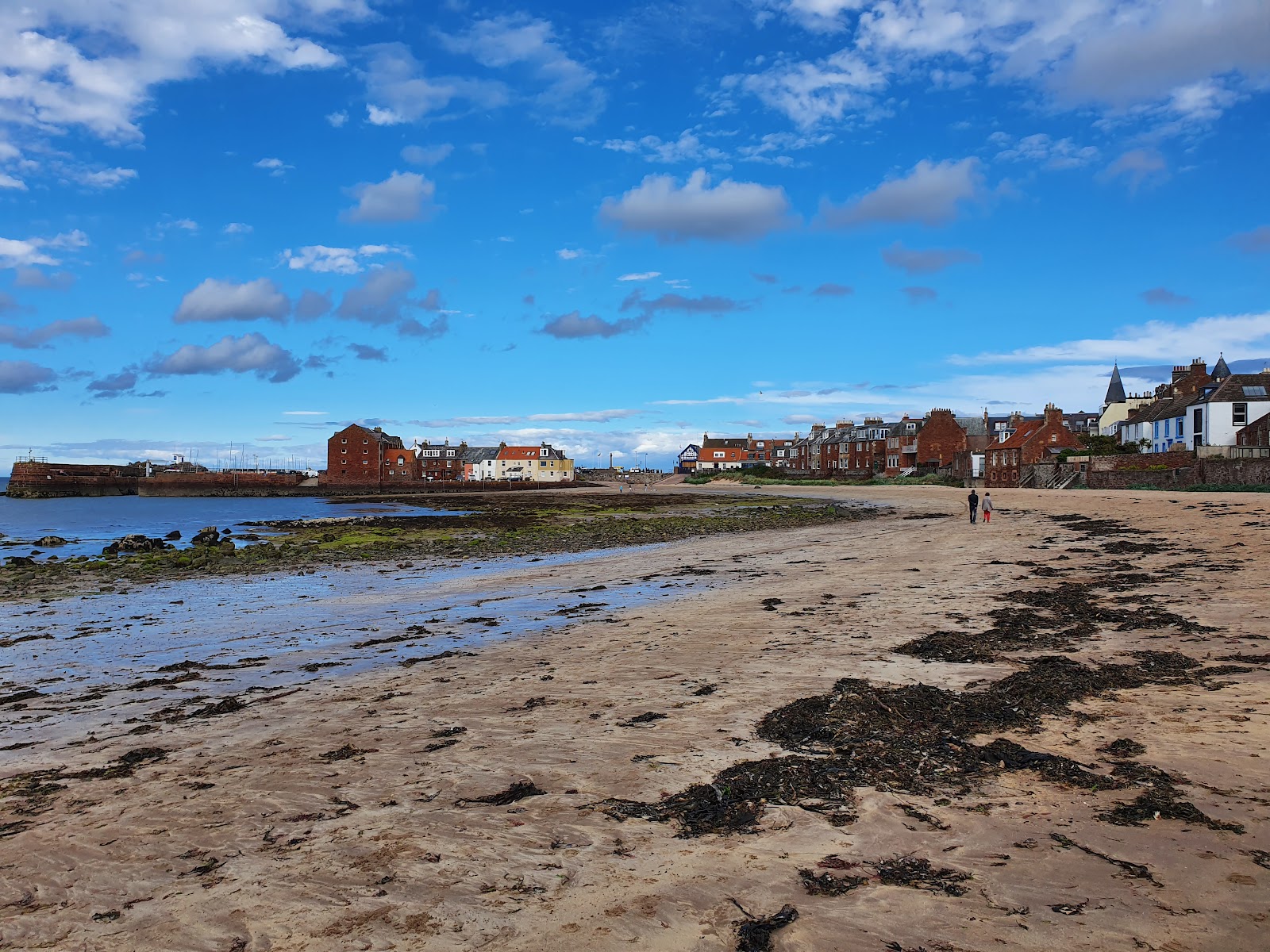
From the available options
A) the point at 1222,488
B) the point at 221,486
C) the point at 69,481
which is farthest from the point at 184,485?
the point at 1222,488

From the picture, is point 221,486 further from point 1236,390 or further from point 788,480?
point 1236,390

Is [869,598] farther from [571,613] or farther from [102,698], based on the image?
[102,698]

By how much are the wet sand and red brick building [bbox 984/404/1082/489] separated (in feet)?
216

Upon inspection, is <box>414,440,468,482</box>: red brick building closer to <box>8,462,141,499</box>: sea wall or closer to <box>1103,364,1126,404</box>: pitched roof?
<box>8,462,141,499</box>: sea wall

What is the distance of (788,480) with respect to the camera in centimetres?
11125

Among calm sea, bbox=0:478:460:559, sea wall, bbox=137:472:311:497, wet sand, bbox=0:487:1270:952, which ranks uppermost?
sea wall, bbox=137:472:311:497

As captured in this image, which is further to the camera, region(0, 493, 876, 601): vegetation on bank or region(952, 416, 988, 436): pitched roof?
region(952, 416, 988, 436): pitched roof

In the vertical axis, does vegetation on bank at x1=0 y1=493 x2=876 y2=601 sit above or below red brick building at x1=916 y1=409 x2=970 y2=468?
below

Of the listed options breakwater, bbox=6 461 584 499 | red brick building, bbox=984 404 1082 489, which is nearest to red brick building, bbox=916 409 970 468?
red brick building, bbox=984 404 1082 489

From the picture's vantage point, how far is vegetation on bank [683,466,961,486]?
8694cm

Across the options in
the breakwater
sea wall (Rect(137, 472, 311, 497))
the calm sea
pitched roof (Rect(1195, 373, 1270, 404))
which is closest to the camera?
the calm sea

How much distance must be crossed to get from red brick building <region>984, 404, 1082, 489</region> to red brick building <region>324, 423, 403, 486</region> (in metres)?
93.0

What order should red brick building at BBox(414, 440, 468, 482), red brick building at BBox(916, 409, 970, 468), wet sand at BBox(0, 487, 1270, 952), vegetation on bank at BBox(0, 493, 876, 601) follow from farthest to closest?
1. red brick building at BBox(414, 440, 468, 482)
2. red brick building at BBox(916, 409, 970, 468)
3. vegetation on bank at BBox(0, 493, 876, 601)
4. wet sand at BBox(0, 487, 1270, 952)

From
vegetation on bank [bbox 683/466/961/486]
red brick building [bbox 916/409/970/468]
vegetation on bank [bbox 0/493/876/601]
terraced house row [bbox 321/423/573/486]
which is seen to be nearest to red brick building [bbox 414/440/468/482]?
terraced house row [bbox 321/423/573/486]
